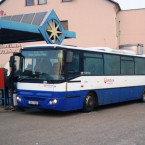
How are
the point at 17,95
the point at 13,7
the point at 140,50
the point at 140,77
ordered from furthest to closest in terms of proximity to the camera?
the point at 13,7, the point at 140,50, the point at 140,77, the point at 17,95

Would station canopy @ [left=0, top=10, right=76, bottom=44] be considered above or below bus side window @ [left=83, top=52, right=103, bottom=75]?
above

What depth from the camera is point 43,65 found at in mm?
11125

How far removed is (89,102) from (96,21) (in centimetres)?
1956

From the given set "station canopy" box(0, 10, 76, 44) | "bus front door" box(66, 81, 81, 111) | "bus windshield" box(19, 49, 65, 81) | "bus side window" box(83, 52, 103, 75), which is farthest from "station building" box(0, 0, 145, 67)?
"bus front door" box(66, 81, 81, 111)

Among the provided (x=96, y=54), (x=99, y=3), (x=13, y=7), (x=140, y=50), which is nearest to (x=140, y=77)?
(x=96, y=54)

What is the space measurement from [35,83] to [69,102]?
1.49 m

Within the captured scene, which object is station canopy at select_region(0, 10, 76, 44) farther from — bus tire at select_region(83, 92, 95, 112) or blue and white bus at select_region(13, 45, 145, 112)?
bus tire at select_region(83, 92, 95, 112)

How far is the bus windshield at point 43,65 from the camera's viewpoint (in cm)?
1093

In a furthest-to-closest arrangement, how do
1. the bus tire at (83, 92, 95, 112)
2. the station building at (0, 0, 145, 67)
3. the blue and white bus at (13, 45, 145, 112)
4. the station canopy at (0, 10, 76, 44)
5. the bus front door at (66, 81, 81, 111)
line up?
the station building at (0, 0, 145, 67) < the station canopy at (0, 10, 76, 44) < the bus tire at (83, 92, 95, 112) < the bus front door at (66, 81, 81, 111) < the blue and white bus at (13, 45, 145, 112)

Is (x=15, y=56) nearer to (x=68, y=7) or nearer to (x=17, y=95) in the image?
(x=17, y=95)

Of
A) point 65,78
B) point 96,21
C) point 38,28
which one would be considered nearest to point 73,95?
point 65,78

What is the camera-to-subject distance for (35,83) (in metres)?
11.3

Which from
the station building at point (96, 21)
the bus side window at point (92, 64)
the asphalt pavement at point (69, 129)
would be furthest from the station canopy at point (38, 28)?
the station building at point (96, 21)

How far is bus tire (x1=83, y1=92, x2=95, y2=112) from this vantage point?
1219cm
